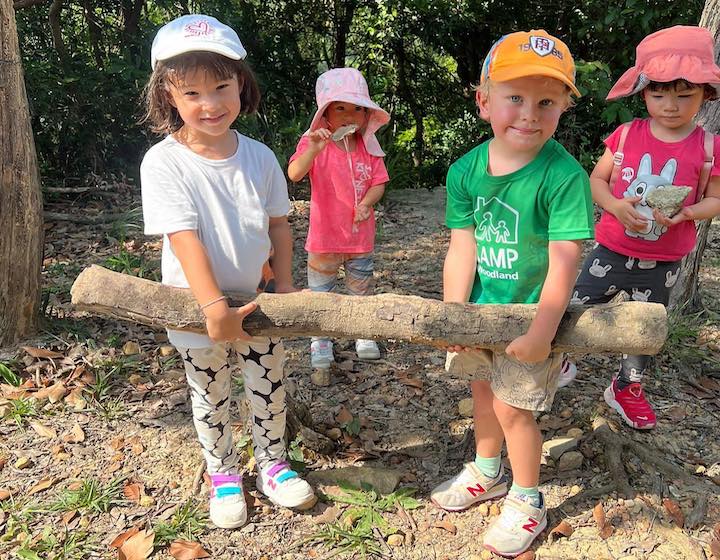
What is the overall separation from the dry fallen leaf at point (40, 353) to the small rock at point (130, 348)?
335mm

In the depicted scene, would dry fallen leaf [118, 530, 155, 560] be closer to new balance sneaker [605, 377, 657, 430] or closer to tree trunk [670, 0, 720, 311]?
new balance sneaker [605, 377, 657, 430]

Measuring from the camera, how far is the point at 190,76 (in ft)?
6.45

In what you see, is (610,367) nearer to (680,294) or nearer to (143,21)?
(680,294)

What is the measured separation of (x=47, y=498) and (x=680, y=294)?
3.58 m

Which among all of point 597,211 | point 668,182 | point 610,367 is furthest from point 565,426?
point 597,211

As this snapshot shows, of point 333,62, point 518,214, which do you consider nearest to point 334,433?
point 518,214

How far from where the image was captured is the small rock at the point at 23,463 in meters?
2.74

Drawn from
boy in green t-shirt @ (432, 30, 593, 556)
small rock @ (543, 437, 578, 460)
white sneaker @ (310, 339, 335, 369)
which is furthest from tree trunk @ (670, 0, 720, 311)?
white sneaker @ (310, 339, 335, 369)

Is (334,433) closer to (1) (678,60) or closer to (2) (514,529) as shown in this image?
(2) (514,529)

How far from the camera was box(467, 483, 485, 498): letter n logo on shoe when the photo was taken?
8.38 feet

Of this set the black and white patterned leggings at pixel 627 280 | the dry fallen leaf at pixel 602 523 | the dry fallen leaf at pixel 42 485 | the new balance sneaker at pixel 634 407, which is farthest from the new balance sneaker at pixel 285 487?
the new balance sneaker at pixel 634 407

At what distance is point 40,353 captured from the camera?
334 cm

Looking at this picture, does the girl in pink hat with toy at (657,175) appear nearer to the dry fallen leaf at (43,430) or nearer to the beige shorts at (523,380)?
the beige shorts at (523,380)

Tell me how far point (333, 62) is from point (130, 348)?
537 centimetres
